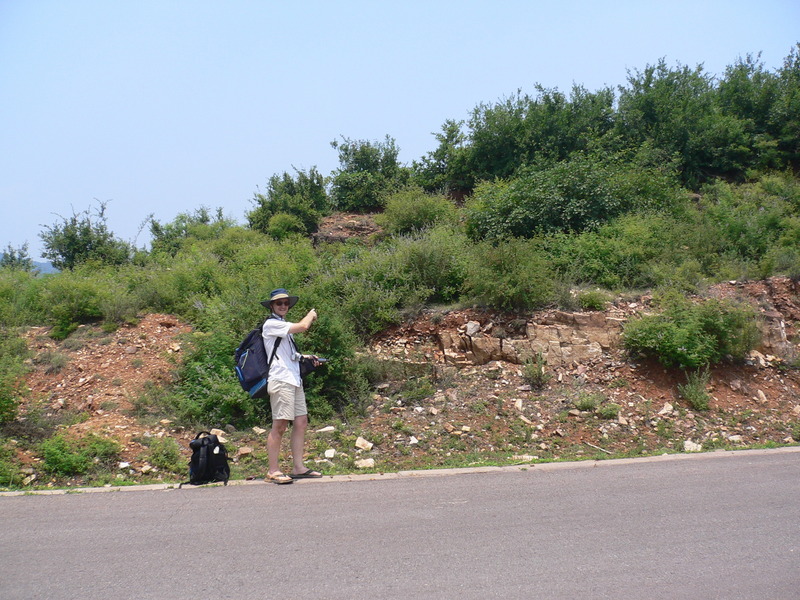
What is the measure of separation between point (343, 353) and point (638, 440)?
15.0 feet

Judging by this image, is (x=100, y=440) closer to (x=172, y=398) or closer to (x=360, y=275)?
(x=172, y=398)

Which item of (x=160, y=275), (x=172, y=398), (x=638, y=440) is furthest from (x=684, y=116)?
(x=172, y=398)

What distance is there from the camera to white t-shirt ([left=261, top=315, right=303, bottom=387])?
678 cm

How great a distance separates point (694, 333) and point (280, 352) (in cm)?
687

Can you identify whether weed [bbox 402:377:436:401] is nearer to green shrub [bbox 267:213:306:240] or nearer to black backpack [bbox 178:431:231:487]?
black backpack [bbox 178:431:231:487]

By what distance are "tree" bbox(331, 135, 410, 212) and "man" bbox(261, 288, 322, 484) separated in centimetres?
1514

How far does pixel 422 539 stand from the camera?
4926 millimetres

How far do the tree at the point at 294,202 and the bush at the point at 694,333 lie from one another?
1292 cm

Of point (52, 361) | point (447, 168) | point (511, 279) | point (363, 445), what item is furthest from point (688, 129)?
point (52, 361)

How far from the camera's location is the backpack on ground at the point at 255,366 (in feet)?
22.2

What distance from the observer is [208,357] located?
33.1 ft

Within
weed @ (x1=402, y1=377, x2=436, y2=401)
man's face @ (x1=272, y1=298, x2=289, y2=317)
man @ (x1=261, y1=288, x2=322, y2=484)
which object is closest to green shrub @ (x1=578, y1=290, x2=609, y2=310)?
weed @ (x1=402, y1=377, x2=436, y2=401)

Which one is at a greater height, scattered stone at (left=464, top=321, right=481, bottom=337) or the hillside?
scattered stone at (left=464, top=321, right=481, bottom=337)

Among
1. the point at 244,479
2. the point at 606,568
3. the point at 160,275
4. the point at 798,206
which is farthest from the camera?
the point at 798,206
